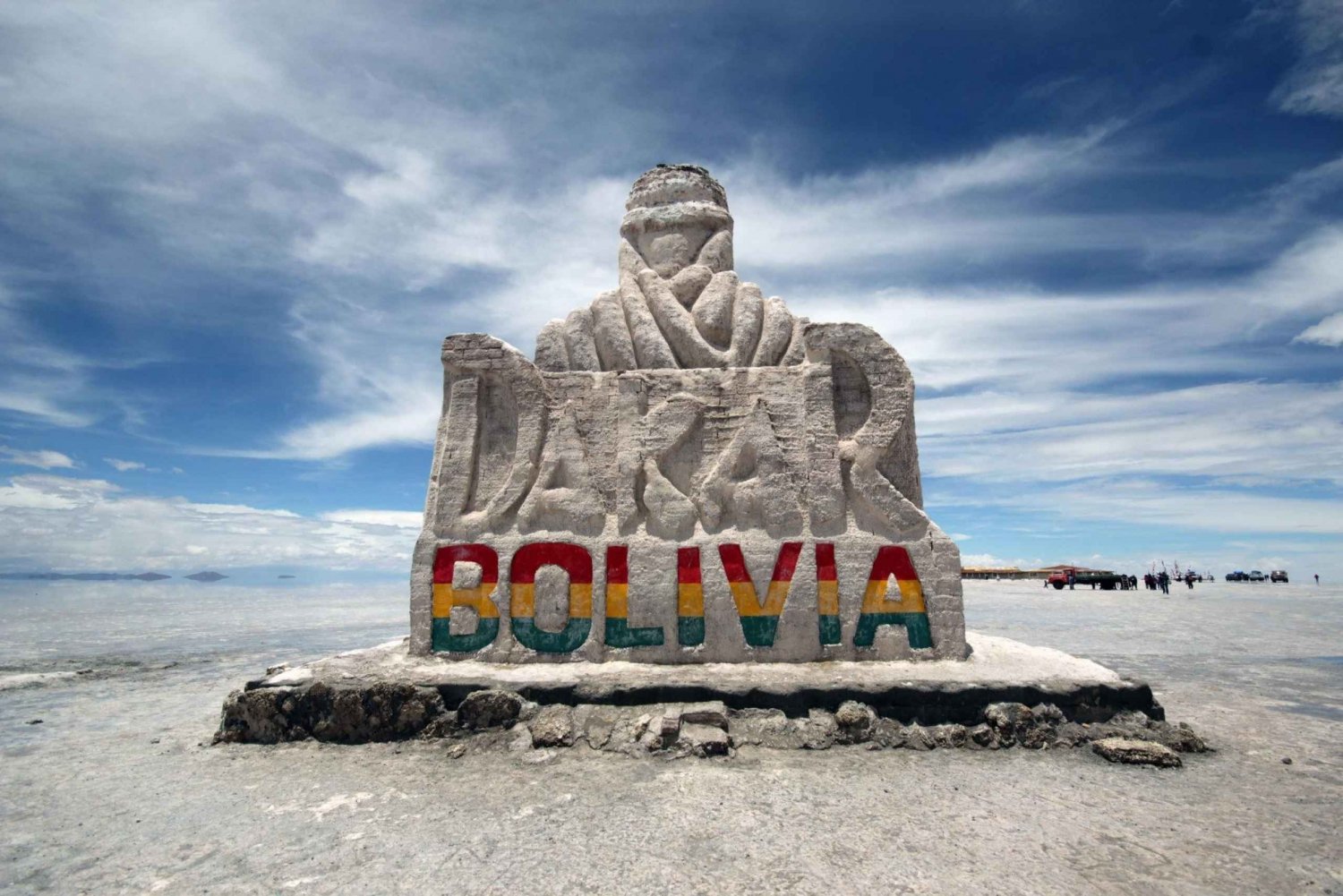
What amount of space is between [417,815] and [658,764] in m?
1.67

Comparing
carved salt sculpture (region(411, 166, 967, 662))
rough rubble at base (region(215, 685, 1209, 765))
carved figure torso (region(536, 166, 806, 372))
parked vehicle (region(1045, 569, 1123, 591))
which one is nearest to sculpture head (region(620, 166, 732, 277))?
carved figure torso (region(536, 166, 806, 372))

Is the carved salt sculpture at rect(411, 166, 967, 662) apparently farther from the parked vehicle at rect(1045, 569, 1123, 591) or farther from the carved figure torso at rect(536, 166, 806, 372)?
the parked vehicle at rect(1045, 569, 1123, 591)

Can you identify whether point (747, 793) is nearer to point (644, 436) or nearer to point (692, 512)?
point (692, 512)

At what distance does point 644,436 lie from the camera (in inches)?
278

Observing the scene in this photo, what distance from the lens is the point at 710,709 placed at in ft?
18.9

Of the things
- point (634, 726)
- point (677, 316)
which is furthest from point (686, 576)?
point (677, 316)

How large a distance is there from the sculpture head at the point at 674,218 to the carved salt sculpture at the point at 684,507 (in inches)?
44.0

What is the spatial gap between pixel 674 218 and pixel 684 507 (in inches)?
136

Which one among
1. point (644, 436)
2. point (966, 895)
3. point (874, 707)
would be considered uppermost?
point (644, 436)

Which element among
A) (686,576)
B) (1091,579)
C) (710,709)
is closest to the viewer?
(710,709)

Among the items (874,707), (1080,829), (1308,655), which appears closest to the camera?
(1080,829)

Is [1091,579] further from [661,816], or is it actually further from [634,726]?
[661,816]

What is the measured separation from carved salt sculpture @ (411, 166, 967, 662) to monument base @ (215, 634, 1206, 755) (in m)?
0.51

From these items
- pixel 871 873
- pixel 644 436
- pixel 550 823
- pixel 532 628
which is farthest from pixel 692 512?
pixel 871 873
